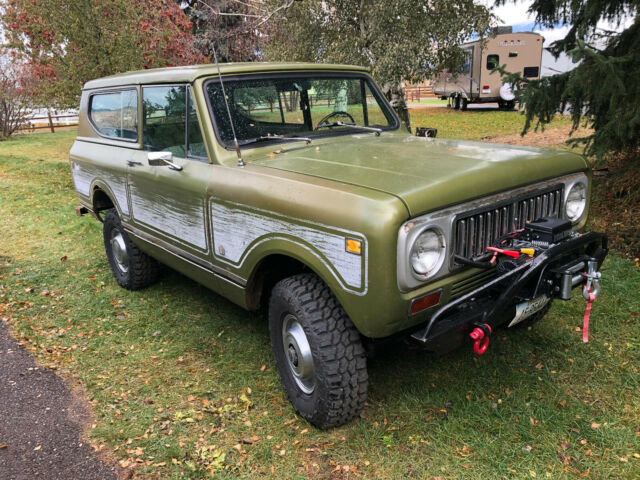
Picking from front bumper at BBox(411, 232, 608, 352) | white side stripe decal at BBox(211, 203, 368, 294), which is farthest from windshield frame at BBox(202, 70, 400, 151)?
front bumper at BBox(411, 232, 608, 352)

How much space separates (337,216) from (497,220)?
0.91m

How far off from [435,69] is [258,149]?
857 centimetres

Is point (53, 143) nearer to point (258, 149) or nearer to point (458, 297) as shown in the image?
point (258, 149)

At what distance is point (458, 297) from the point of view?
2.67 m

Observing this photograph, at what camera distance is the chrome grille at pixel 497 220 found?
262 centimetres

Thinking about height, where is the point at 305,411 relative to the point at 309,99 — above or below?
below

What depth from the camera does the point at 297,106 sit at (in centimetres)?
387

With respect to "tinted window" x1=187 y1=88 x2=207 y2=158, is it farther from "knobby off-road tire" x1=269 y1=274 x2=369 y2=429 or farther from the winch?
the winch

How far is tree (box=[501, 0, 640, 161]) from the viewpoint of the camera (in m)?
4.95

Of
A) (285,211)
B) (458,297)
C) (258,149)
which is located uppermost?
(258,149)

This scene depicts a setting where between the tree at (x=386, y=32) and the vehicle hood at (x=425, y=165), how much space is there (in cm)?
688

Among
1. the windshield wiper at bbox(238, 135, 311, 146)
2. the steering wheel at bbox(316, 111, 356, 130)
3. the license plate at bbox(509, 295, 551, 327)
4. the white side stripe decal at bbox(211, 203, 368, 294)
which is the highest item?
the steering wheel at bbox(316, 111, 356, 130)

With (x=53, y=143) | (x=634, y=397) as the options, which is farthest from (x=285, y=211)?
(x=53, y=143)

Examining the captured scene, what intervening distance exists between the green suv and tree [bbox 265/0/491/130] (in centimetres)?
617
